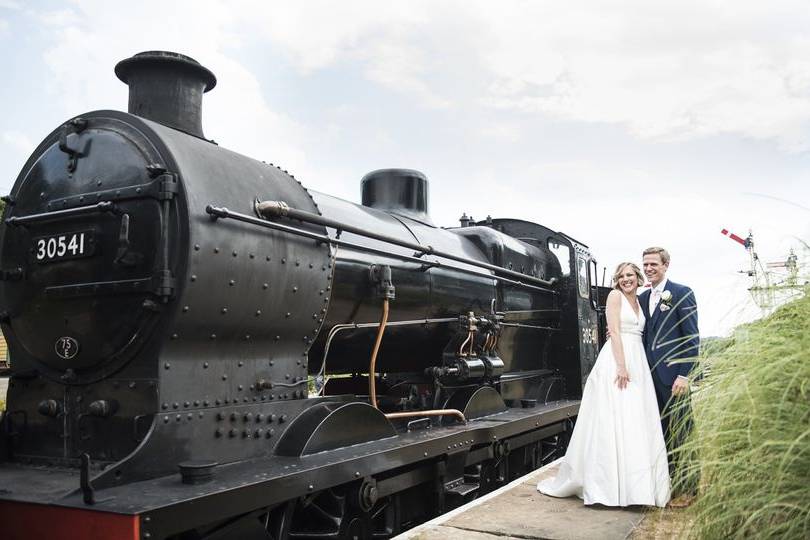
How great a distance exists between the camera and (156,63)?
413 cm

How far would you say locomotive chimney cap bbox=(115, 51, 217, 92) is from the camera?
412 cm

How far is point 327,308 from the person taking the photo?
4336 millimetres

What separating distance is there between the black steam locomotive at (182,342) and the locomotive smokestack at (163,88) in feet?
0.04

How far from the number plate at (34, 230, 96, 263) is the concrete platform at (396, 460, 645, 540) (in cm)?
218

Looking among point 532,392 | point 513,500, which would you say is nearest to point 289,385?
point 513,500

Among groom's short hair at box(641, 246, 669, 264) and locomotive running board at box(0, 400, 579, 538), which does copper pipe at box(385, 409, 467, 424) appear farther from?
groom's short hair at box(641, 246, 669, 264)

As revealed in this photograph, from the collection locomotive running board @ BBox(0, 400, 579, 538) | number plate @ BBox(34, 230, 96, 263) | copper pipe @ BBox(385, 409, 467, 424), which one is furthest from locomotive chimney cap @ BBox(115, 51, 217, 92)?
copper pipe @ BBox(385, 409, 467, 424)

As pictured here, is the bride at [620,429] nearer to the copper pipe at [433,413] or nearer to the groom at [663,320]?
the groom at [663,320]

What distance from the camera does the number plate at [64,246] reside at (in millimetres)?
3525

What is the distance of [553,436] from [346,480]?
4.67 meters

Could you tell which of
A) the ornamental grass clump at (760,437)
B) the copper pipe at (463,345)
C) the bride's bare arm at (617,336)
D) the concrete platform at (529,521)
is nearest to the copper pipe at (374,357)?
the concrete platform at (529,521)

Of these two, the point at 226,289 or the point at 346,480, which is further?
the point at 346,480

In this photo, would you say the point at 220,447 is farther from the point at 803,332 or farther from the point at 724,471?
the point at 803,332

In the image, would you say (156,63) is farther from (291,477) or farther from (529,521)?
(529,521)
